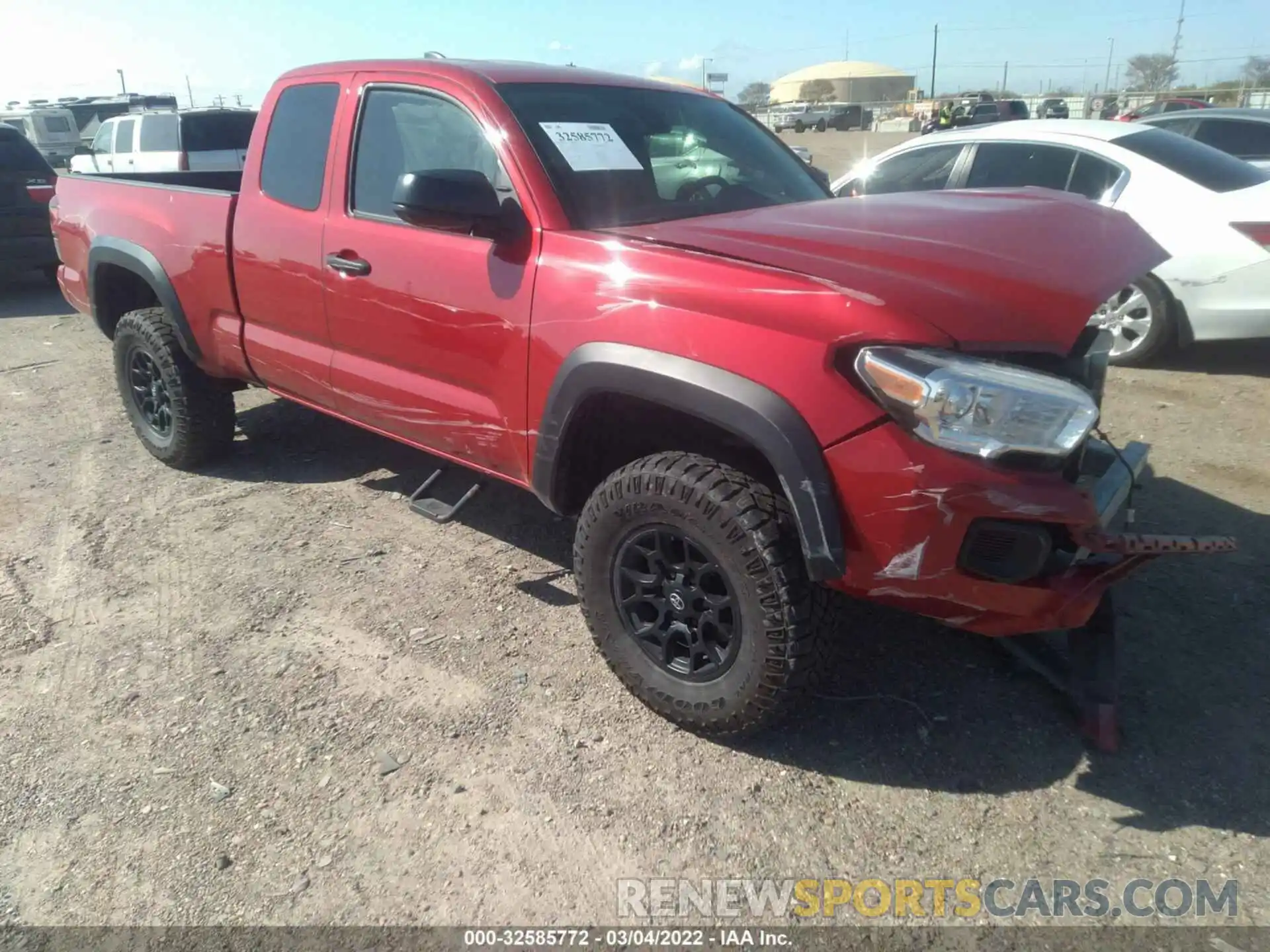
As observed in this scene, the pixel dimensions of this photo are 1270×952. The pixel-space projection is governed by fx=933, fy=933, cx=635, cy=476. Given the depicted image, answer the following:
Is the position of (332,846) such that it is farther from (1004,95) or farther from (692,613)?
(1004,95)

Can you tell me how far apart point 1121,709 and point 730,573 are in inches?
52.5

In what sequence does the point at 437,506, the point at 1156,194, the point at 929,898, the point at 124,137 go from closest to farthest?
the point at 929,898, the point at 437,506, the point at 1156,194, the point at 124,137

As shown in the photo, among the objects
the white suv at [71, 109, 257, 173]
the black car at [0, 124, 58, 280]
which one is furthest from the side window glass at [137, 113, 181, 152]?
the black car at [0, 124, 58, 280]

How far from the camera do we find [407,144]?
3.37m

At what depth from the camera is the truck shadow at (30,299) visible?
9.11m

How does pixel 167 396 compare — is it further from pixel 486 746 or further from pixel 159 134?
pixel 159 134

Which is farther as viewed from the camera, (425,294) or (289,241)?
Result: (289,241)

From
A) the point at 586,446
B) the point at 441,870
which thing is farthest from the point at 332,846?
the point at 586,446

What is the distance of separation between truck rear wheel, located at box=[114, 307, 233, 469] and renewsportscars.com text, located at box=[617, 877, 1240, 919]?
3383 millimetres

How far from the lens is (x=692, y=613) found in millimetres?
2688

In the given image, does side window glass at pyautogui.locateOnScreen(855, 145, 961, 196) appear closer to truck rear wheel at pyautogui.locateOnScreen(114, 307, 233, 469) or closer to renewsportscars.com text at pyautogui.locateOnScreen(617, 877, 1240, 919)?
truck rear wheel at pyautogui.locateOnScreen(114, 307, 233, 469)

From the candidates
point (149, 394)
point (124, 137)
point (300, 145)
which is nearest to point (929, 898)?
point (300, 145)

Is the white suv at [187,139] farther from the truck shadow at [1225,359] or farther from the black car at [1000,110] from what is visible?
the black car at [1000,110]

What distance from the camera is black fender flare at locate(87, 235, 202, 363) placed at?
4.27 m
